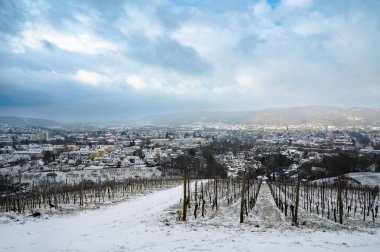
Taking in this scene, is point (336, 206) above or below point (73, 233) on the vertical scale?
below

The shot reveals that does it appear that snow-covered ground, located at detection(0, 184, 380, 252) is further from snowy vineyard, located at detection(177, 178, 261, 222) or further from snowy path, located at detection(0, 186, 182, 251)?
snowy vineyard, located at detection(177, 178, 261, 222)

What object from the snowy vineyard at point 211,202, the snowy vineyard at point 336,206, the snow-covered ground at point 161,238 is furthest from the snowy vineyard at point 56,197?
the snowy vineyard at point 336,206

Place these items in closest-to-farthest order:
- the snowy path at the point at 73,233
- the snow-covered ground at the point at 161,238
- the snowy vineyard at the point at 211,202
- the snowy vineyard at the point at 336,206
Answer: the snow-covered ground at the point at 161,238, the snowy path at the point at 73,233, the snowy vineyard at the point at 211,202, the snowy vineyard at the point at 336,206

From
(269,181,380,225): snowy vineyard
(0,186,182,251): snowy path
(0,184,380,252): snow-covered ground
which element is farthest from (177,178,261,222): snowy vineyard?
(269,181,380,225): snowy vineyard

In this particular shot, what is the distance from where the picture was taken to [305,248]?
471 inches

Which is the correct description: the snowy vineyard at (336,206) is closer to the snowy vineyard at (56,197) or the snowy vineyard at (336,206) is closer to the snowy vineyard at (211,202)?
the snowy vineyard at (211,202)

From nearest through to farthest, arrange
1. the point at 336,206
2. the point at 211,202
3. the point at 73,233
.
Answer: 1. the point at 73,233
2. the point at 211,202
3. the point at 336,206

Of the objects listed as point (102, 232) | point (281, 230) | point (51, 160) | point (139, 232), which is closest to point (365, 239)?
point (281, 230)

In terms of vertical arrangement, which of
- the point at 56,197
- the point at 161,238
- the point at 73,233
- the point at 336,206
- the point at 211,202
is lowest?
the point at 336,206

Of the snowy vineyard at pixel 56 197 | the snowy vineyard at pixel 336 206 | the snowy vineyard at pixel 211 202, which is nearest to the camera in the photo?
the snowy vineyard at pixel 211 202

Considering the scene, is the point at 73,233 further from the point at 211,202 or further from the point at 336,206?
the point at 336,206

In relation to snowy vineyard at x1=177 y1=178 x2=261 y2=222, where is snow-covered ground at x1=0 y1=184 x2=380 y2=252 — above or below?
above

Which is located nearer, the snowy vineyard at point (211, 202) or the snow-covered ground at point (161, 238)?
the snow-covered ground at point (161, 238)

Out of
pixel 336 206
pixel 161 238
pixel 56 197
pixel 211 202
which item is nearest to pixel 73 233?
pixel 161 238
